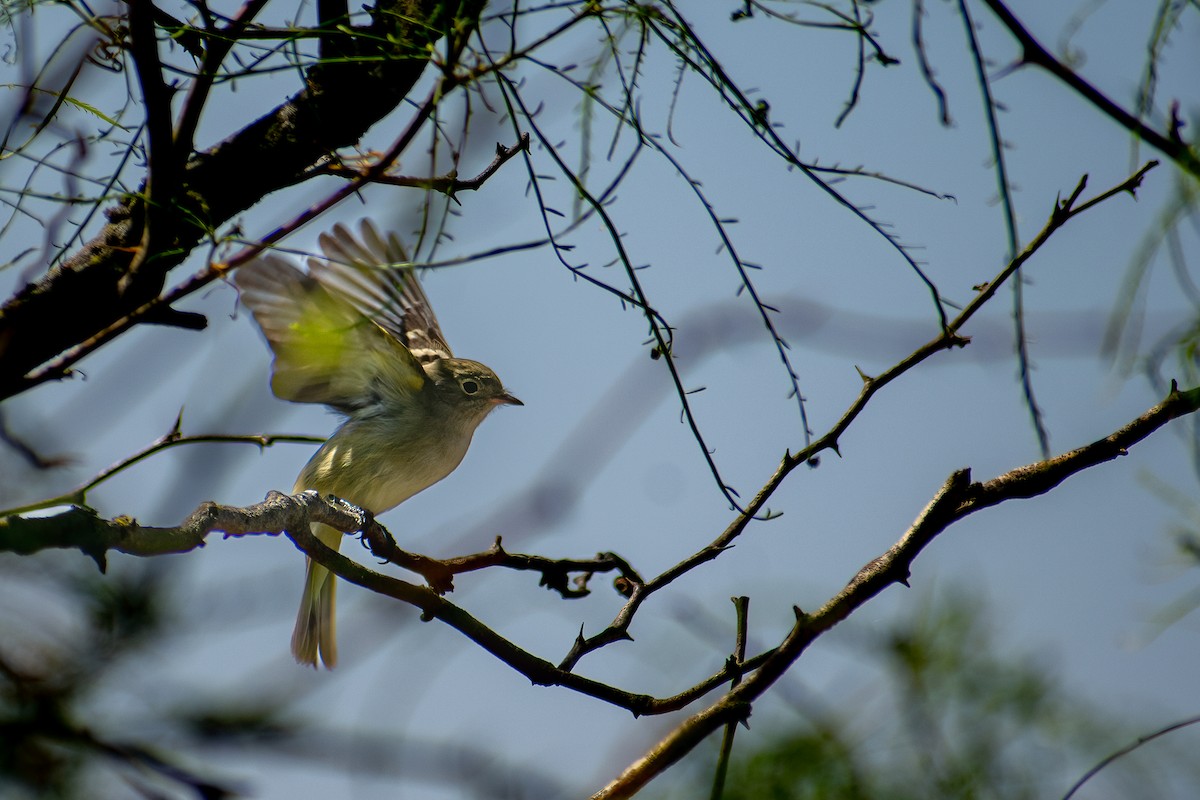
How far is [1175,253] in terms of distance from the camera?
1770 mm

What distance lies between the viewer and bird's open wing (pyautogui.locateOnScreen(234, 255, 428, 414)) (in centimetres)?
435

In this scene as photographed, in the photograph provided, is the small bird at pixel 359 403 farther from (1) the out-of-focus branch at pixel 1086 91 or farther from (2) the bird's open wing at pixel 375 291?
(1) the out-of-focus branch at pixel 1086 91

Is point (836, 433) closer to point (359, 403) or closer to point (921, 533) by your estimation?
point (921, 533)

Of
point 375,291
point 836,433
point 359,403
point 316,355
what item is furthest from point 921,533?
point 375,291

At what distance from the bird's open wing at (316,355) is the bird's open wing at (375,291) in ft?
0.35

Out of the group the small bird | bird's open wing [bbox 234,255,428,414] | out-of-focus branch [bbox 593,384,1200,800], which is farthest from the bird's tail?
out-of-focus branch [bbox 593,384,1200,800]

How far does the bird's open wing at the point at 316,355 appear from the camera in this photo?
4.35 metres

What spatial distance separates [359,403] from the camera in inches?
205

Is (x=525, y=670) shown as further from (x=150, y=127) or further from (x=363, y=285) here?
(x=363, y=285)

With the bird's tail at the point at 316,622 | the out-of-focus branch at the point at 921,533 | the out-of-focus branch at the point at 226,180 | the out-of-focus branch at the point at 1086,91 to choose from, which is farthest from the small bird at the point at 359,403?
the out-of-focus branch at the point at 1086,91

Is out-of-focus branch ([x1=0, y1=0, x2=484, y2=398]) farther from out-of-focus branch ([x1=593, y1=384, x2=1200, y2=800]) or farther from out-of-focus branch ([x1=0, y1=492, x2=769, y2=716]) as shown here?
out-of-focus branch ([x1=593, y1=384, x2=1200, y2=800])

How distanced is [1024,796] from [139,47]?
1.83 metres

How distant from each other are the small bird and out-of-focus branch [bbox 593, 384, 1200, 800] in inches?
115

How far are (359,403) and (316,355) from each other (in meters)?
0.97
